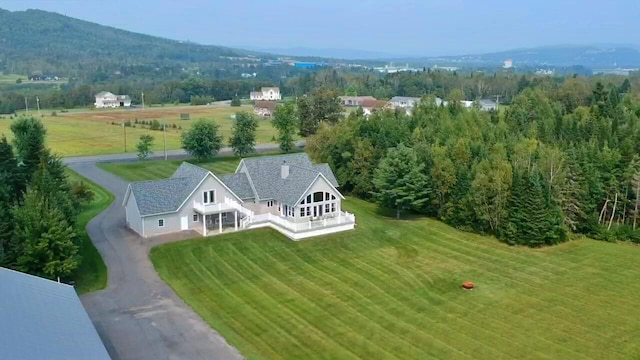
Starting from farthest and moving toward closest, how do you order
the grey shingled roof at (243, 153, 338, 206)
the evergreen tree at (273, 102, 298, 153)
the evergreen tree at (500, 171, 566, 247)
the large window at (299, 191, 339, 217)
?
the evergreen tree at (273, 102, 298, 153) < the grey shingled roof at (243, 153, 338, 206) < the large window at (299, 191, 339, 217) < the evergreen tree at (500, 171, 566, 247)

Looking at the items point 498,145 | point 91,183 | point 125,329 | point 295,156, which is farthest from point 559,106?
point 125,329

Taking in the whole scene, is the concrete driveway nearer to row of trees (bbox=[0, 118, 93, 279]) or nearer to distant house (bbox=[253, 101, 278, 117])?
row of trees (bbox=[0, 118, 93, 279])

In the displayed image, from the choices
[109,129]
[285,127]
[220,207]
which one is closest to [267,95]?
[109,129]

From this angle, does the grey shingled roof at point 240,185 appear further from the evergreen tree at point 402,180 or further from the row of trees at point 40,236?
the row of trees at point 40,236

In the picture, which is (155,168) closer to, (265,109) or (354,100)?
(265,109)

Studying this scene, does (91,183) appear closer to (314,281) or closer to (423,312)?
(314,281)

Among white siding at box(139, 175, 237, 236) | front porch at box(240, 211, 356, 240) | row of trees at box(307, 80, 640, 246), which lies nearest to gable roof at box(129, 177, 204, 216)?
white siding at box(139, 175, 237, 236)
